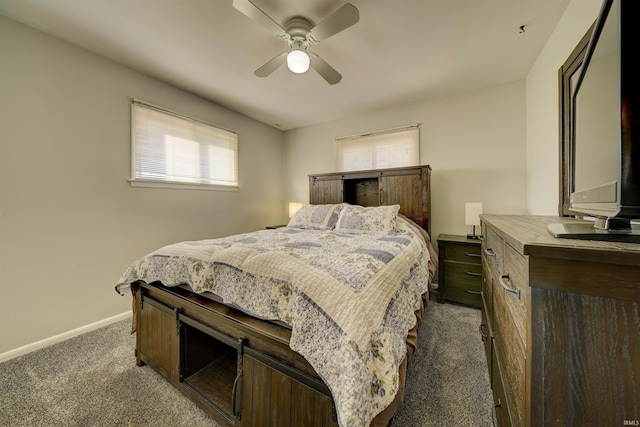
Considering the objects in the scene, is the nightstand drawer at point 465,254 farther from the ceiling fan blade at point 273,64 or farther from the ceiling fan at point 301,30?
the ceiling fan blade at point 273,64

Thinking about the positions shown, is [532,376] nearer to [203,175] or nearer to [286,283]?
[286,283]

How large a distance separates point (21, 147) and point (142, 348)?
1888 mm

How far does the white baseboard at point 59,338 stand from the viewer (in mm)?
1747

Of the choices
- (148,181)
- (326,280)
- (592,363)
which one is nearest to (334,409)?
(326,280)

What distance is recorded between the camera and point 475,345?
187 cm

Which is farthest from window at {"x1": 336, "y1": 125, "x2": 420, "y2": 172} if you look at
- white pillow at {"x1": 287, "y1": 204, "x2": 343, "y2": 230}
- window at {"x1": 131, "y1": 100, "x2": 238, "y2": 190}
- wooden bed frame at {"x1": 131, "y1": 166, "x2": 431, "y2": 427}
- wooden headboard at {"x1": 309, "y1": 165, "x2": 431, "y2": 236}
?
wooden bed frame at {"x1": 131, "y1": 166, "x2": 431, "y2": 427}

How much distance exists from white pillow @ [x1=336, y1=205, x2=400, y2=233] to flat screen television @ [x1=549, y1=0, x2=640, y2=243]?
1.70 meters

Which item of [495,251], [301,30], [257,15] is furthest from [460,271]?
[257,15]

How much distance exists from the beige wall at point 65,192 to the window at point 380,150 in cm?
244

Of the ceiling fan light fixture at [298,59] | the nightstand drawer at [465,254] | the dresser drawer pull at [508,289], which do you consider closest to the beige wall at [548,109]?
the nightstand drawer at [465,254]

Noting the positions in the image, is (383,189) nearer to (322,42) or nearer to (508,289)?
(322,42)

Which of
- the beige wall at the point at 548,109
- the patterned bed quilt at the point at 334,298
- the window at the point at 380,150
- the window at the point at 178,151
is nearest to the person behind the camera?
the patterned bed quilt at the point at 334,298

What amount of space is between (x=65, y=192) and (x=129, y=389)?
1.79 metres

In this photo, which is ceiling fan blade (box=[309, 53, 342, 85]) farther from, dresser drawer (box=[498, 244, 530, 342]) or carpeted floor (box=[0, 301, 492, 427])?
carpeted floor (box=[0, 301, 492, 427])
